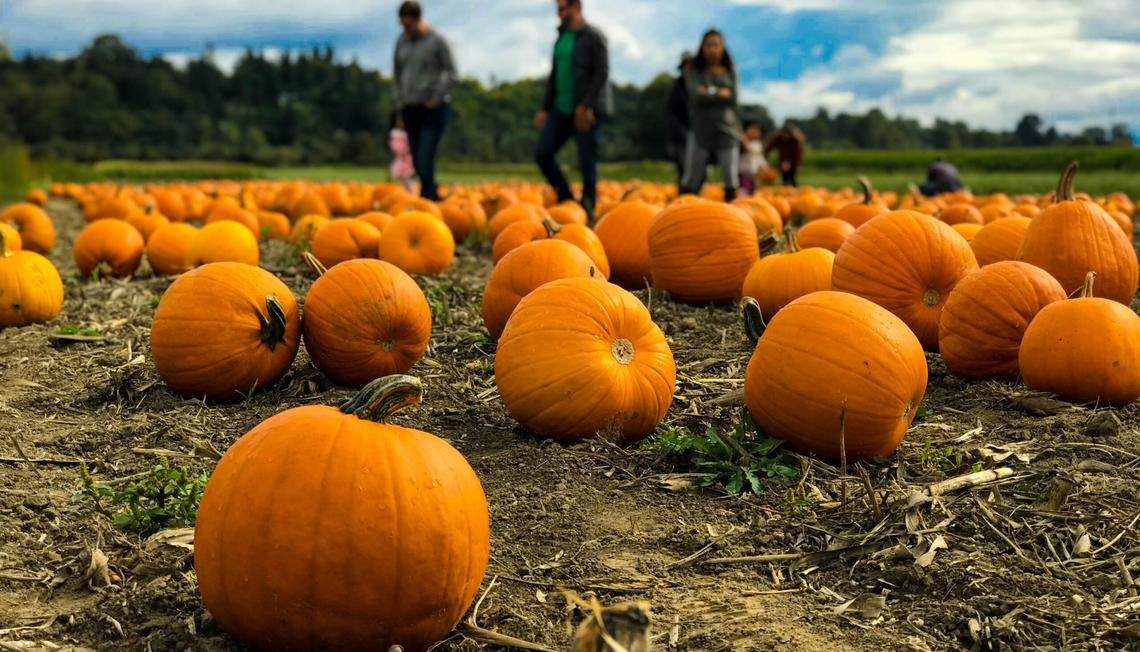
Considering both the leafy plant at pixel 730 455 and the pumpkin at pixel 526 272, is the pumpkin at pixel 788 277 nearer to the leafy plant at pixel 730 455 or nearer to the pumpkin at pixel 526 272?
the pumpkin at pixel 526 272

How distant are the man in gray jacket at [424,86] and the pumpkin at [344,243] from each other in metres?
4.38

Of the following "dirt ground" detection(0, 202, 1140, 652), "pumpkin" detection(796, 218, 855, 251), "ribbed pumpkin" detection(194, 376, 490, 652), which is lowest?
"dirt ground" detection(0, 202, 1140, 652)

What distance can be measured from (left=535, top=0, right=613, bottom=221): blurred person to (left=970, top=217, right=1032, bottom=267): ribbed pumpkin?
5.67 meters

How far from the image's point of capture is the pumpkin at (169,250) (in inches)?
297

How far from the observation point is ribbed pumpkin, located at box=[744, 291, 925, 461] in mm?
3457

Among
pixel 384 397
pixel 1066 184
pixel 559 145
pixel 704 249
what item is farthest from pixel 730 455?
pixel 559 145

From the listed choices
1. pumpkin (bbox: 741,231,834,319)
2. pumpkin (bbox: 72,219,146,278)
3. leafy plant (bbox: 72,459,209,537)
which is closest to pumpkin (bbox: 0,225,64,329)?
pumpkin (bbox: 72,219,146,278)

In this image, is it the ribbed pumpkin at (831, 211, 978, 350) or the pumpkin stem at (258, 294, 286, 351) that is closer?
the pumpkin stem at (258, 294, 286, 351)

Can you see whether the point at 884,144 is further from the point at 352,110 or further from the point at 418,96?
the point at 418,96

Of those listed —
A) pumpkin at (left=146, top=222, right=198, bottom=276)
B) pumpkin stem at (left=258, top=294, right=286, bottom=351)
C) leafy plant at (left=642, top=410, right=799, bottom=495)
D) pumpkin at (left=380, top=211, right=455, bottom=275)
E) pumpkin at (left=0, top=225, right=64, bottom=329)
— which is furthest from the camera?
pumpkin at (left=146, top=222, right=198, bottom=276)

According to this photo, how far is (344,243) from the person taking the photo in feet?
24.4

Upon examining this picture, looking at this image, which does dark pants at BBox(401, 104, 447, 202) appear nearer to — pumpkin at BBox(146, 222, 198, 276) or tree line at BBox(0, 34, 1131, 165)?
pumpkin at BBox(146, 222, 198, 276)

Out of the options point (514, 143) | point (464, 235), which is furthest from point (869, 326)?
point (514, 143)

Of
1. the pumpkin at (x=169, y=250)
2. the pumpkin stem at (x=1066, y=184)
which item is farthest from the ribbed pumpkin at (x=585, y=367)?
the pumpkin at (x=169, y=250)
